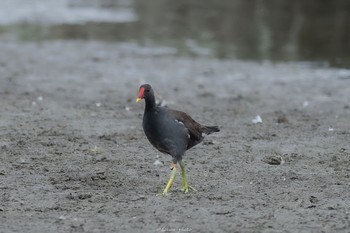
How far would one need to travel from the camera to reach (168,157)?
7.92 metres

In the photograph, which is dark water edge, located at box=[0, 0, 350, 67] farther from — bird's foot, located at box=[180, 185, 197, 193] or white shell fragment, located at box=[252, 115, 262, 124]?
bird's foot, located at box=[180, 185, 197, 193]

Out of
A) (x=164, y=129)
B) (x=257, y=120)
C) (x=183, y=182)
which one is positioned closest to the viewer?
(x=164, y=129)

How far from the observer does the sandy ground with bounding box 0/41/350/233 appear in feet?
19.2

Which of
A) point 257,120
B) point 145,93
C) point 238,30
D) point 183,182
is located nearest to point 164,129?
point 145,93

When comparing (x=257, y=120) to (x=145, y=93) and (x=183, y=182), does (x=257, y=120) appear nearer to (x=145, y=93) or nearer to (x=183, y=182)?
(x=183, y=182)

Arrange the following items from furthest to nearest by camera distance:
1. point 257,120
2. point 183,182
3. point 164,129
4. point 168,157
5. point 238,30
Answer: point 238,30
point 257,120
point 168,157
point 183,182
point 164,129

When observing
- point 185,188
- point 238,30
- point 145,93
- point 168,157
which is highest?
point 145,93

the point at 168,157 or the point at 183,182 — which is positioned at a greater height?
the point at 183,182

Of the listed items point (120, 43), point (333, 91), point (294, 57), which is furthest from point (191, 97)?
point (120, 43)

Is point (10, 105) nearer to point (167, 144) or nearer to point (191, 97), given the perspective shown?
point (191, 97)

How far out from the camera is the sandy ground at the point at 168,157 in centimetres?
587

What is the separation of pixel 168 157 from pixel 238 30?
10.9 metres

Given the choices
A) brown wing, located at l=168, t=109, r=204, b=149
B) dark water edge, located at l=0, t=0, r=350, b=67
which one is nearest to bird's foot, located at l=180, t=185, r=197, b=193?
brown wing, located at l=168, t=109, r=204, b=149

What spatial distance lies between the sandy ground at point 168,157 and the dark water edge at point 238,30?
62.0 inches
